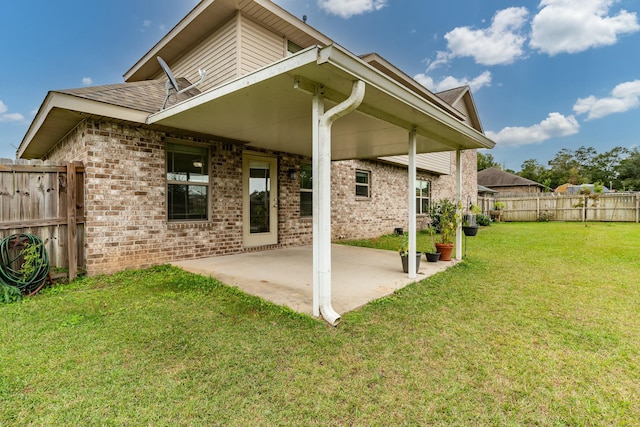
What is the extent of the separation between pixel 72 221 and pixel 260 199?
3516mm

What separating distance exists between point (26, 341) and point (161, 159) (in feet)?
11.3

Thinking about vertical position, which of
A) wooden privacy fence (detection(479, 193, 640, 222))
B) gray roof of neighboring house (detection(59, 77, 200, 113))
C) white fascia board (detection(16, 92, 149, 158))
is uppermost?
gray roof of neighboring house (detection(59, 77, 200, 113))

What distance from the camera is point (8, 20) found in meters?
13.0

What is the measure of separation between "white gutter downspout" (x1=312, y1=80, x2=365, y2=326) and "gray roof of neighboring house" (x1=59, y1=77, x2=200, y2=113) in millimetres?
3371

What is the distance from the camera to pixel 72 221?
4477 millimetres

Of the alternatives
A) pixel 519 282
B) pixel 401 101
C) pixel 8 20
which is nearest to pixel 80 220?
pixel 401 101

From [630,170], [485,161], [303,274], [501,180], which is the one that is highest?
[485,161]

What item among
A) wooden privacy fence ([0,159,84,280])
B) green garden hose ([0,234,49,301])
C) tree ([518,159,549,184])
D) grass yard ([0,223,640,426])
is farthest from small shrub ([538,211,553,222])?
tree ([518,159,549,184])

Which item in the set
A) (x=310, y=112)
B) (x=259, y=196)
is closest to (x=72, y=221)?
(x=259, y=196)

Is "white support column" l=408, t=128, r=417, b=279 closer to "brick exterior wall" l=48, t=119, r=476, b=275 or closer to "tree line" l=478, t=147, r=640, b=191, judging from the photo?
"brick exterior wall" l=48, t=119, r=476, b=275

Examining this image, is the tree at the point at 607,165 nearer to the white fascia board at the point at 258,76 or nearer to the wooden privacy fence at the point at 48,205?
the white fascia board at the point at 258,76

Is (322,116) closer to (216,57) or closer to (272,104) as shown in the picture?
(272,104)

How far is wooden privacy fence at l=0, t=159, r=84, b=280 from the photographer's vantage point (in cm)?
406

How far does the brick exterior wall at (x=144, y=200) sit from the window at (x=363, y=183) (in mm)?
3131
